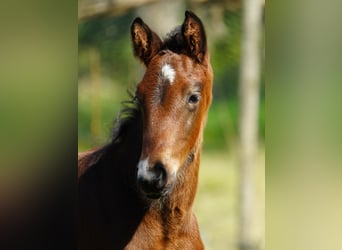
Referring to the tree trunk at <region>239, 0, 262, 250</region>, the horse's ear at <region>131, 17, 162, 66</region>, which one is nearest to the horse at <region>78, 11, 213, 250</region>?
the horse's ear at <region>131, 17, 162, 66</region>

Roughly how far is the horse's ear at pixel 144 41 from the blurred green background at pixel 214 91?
0.20 feet

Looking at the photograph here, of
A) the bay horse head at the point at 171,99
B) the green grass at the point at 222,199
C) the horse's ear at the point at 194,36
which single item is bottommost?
the green grass at the point at 222,199

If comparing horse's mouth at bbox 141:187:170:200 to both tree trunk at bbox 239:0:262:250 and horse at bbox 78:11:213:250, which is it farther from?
tree trunk at bbox 239:0:262:250

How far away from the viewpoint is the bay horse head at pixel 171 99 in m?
4.09

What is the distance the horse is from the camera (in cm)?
411

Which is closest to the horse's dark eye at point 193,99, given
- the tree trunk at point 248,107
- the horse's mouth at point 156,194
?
the tree trunk at point 248,107

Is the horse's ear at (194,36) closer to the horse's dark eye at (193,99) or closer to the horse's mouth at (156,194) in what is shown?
the horse's dark eye at (193,99)

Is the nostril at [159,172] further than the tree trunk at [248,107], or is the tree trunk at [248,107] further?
the tree trunk at [248,107]

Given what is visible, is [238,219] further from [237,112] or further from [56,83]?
[56,83]

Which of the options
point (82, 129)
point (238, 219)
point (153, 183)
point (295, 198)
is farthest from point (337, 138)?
point (82, 129)

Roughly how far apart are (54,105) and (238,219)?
146 centimetres

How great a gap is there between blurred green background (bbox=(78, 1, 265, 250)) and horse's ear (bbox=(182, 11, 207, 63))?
8 cm

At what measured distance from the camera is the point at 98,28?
4.57m

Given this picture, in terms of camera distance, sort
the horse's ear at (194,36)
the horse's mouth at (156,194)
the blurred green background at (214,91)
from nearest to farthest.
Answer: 1. the horse's mouth at (156,194)
2. the horse's ear at (194,36)
3. the blurred green background at (214,91)
